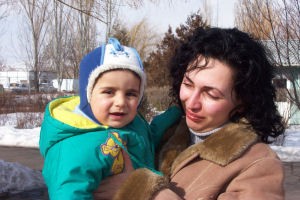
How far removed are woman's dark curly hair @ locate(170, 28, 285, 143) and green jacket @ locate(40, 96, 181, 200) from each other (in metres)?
0.37

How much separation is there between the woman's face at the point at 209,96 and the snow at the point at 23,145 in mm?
4820

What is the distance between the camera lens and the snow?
243 inches

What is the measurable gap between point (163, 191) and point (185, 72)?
55cm

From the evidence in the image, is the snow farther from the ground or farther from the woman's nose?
the woman's nose

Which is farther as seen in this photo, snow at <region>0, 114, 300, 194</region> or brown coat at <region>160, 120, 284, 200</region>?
snow at <region>0, 114, 300, 194</region>

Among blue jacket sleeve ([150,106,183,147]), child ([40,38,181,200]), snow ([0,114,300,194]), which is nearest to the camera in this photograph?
child ([40,38,181,200])

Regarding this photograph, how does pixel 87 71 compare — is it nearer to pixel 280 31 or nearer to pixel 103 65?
pixel 103 65

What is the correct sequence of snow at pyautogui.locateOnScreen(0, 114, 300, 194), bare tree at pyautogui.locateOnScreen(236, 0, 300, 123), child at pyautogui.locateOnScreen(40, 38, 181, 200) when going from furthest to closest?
bare tree at pyautogui.locateOnScreen(236, 0, 300, 123)
snow at pyautogui.locateOnScreen(0, 114, 300, 194)
child at pyautogui.locateOnScreen(40, 38, 181, 200)

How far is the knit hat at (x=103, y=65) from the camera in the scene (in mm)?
1791

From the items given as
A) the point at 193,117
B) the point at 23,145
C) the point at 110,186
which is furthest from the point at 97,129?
the point at 23,145

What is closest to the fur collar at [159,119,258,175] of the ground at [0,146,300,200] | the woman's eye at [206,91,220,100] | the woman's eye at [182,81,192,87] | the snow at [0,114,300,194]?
the woman's eye at [206,91,220,100]

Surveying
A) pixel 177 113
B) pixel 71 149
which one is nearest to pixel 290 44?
pixel 177 113

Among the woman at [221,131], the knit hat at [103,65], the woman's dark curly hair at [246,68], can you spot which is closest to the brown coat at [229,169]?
the woman at [221,131]

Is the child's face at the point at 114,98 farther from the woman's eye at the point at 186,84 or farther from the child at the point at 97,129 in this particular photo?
the woman's eye at the point at 186,84
